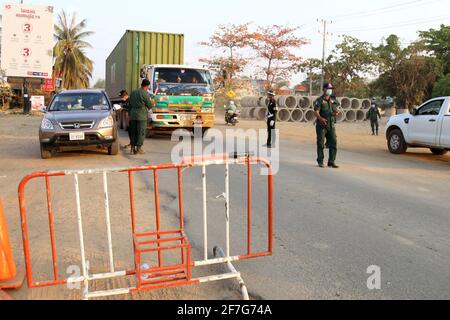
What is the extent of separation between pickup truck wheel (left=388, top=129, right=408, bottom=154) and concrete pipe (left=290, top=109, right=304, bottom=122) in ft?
60.0

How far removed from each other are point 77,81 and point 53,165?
41454mm

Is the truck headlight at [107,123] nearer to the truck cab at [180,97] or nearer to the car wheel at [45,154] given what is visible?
the car wheel at [45,154]

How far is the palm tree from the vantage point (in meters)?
46.3

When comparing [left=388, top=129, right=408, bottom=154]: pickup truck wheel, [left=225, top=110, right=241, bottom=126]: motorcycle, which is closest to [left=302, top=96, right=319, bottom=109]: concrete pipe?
[left=225, top=110, right=241, bottom=126]: motorcycle

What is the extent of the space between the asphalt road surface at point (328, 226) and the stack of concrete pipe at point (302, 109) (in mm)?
21033

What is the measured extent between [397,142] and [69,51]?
41.6 metres

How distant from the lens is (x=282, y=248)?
4.43 m

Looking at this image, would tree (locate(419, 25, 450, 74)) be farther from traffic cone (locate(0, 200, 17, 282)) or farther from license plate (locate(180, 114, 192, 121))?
traffic cone (locate(0, 200, 17, 282))

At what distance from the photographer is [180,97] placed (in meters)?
13.6

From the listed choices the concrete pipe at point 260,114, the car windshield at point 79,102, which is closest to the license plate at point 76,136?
the car windshield at point 79,102

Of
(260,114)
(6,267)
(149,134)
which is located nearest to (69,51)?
(260,114)

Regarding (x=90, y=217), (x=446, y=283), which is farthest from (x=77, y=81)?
(x=446, y=283)

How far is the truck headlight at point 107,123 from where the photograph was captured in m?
9.82

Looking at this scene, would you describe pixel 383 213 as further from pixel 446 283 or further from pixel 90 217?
pixel 90 217
